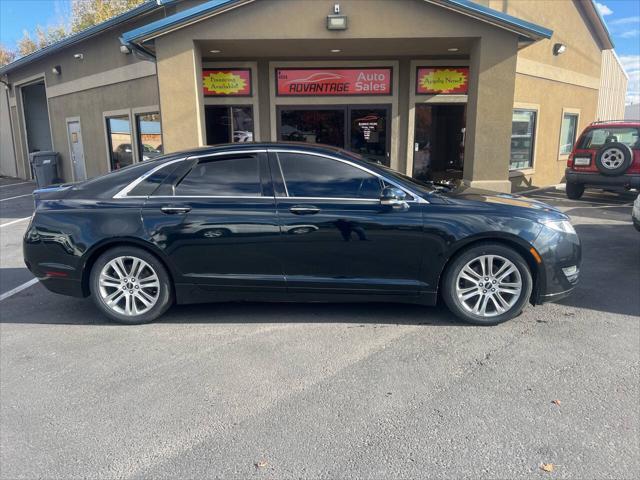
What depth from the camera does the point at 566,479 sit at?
253 centimetres

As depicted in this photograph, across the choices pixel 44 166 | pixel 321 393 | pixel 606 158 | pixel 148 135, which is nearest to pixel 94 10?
pixel 44 166

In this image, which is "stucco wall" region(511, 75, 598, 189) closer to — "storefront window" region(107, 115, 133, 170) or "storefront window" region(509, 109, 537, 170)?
"storefront window" region(509, 109, 537, 170)

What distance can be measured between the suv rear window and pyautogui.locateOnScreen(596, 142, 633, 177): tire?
0.52m

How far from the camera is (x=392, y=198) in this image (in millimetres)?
4367

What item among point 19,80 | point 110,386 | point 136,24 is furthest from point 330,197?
point 19,80

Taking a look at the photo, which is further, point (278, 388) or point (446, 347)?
point (446, 347)

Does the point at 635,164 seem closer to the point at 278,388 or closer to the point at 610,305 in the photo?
the point at 610,305

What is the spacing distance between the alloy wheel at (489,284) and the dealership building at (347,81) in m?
5.69

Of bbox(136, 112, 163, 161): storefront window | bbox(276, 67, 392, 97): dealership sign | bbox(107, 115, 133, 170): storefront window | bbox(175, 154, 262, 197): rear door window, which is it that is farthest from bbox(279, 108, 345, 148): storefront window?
bbox(175, 154, 262, 197): rear door window

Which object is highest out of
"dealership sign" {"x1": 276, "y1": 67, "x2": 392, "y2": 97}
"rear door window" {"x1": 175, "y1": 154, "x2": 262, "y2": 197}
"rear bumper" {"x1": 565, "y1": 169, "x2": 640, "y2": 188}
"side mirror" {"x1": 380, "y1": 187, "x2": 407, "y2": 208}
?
"dealership sign" {"x1": 276, "y1": 67, "x2": 392, "y2": 97}

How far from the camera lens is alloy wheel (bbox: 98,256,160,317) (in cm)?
462

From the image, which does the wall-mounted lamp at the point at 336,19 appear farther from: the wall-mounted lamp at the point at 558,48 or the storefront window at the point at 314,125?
the wall-mounted lamp at the point at 558,48

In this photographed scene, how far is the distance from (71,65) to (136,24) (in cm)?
419

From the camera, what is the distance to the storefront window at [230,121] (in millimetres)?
12312
